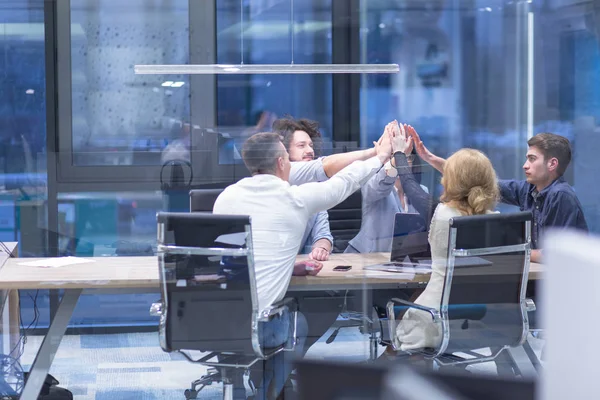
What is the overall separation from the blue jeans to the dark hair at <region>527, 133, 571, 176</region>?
4.80 feet

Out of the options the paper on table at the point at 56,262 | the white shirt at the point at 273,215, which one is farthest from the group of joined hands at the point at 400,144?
the paper on table at the point at 56,262

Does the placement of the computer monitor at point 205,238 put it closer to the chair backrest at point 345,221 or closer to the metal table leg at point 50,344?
the chair backrest at point 345,221

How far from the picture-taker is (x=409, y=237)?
4055 mm

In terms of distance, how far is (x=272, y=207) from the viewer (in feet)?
11.7

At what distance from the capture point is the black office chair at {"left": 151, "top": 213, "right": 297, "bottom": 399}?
3453 millimetres

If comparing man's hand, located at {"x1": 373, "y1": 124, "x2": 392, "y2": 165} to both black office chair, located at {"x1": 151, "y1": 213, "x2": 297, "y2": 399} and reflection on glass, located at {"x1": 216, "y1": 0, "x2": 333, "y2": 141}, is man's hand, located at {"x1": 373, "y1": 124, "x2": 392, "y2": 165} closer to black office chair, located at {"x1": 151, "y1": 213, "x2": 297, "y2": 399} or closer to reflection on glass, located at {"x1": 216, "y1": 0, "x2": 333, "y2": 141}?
reflection on glass, located at {"x1": 216, "y1": 0, "x2": 333, "y2": 141}

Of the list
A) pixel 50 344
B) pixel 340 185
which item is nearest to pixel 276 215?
pixel 340 185

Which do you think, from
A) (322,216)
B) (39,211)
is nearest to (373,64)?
(322,216)

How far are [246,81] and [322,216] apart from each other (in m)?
0.86

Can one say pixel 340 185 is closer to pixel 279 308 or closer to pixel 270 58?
pixel 279 308

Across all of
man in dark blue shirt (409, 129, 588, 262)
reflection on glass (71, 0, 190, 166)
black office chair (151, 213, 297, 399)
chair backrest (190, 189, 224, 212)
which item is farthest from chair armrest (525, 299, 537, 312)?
reflection on glass (71, 0, 190, 166)

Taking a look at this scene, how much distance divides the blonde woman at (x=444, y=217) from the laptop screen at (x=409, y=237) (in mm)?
99

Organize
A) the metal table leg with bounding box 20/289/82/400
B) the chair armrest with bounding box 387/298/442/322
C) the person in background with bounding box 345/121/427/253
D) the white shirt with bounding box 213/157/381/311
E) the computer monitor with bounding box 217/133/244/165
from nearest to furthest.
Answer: the white shirt with bounding box 213/157/381/311, the chair armrest with bounding box 387/298/442/322, the metal table leg with bounding box 20/289/82/400, the person in background with bounding box 345/121/427/253, the computer monitor with bounding box 217/133/244/165

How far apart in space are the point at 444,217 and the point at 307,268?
2.02ft
